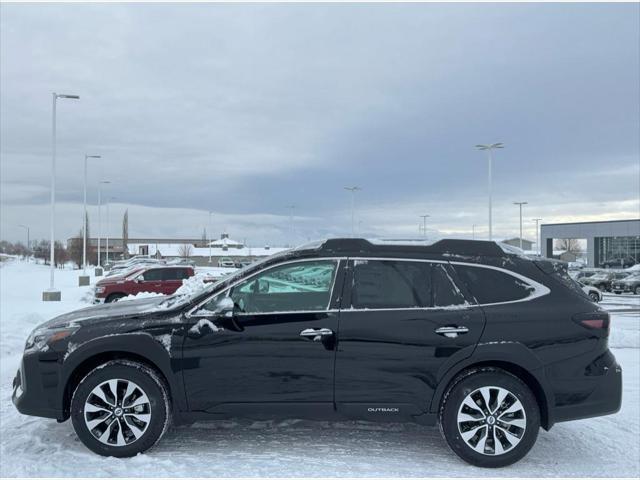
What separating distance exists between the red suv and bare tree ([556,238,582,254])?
347 ft

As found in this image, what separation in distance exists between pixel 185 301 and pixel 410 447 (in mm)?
2346

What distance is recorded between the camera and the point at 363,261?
4812 mm

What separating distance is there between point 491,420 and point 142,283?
55.9 feet

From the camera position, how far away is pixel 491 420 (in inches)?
177

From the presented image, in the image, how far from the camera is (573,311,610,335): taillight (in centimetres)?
460

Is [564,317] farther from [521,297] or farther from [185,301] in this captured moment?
[185,301]

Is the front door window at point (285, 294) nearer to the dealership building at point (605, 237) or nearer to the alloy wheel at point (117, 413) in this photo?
the alloy wheel at point (117, 413)

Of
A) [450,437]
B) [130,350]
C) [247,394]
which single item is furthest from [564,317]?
[130,350]

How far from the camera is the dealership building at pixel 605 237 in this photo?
76.4m

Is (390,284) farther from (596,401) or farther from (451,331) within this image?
(596,401)

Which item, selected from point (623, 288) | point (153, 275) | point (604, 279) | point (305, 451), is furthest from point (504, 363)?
point (604, 279)

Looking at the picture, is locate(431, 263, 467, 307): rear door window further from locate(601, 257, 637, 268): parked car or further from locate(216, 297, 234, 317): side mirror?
locate(601, 257, 637, 268): parked car

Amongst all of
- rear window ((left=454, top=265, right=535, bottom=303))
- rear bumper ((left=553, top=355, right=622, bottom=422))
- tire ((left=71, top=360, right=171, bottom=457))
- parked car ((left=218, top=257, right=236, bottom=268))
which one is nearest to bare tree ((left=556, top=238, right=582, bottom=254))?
parked car ((left=218, top=257, right=236, bottom=268))

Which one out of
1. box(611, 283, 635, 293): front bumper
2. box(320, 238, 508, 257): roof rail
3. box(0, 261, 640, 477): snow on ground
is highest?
box(320, 238, 508, 257): roof rail
